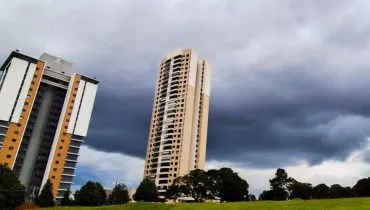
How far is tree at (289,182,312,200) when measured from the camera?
11969cm

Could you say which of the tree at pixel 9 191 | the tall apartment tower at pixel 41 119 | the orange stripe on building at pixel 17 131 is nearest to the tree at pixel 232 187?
the tree at pixel 9 191

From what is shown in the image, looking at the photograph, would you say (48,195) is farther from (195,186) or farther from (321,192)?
(321,192)

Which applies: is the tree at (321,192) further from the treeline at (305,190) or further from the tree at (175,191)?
the tree at (175,191)

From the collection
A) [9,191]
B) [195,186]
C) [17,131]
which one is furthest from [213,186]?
[17,131]

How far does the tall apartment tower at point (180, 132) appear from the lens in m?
179

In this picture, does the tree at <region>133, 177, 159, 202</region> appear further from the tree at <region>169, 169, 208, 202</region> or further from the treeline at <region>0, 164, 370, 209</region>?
the tree at <region>169, 169, 208, 202</region>

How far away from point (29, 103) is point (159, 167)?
67111 millimetres

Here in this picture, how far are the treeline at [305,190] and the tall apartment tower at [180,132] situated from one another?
54391 mm

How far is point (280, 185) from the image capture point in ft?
391

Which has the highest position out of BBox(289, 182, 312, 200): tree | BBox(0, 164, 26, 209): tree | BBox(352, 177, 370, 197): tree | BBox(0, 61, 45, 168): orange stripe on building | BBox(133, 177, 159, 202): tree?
BBox(0, 61, 45, 168): orange stripe on building

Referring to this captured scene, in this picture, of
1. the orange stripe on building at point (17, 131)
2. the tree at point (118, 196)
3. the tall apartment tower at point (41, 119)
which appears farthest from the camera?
the tall apartment tower at point (41, 119)

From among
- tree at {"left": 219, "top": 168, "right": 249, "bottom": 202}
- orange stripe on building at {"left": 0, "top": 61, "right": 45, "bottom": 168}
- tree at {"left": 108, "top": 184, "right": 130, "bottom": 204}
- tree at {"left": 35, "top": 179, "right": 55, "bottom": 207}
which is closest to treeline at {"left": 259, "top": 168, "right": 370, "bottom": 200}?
tree at {"left": 219, "top": 168, "right": 249, "bottom": 202}

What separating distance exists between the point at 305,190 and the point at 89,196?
71.8 meters

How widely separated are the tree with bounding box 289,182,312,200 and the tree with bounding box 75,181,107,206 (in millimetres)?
63647
